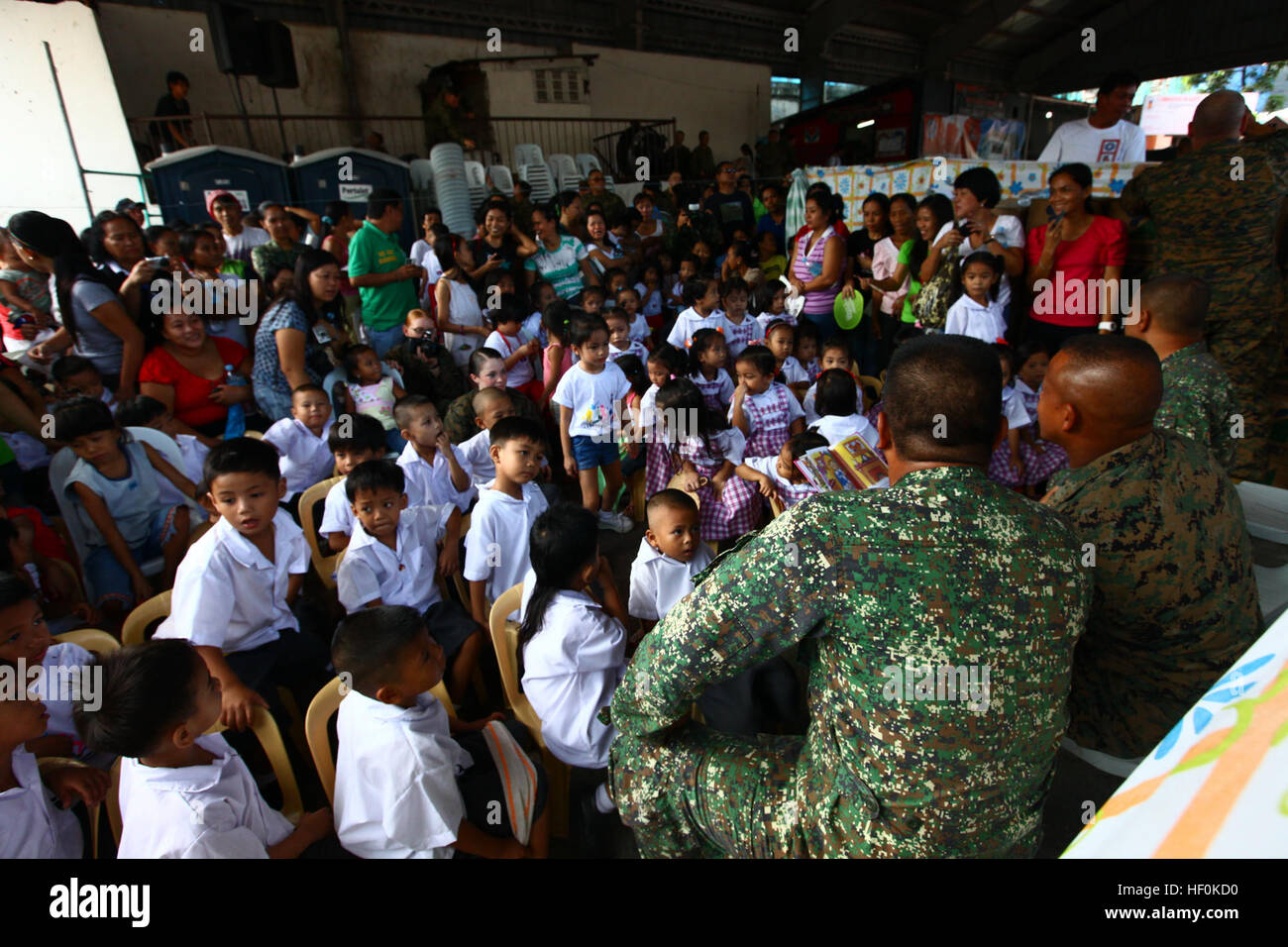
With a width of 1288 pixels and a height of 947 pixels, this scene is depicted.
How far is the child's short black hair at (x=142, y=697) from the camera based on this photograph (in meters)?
1.28

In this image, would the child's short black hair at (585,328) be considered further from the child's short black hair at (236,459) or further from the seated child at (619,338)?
the child's short black hair at (236,459)

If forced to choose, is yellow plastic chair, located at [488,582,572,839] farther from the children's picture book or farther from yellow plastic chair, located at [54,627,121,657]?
the children's picture book

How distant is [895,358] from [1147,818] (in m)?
0.86

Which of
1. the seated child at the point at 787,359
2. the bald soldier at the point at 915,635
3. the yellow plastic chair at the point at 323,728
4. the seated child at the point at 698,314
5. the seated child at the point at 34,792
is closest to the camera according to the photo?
the bald soldier at the point at 915,635

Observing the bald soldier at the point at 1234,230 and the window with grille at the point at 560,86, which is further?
the window with grille at the point at 560,86

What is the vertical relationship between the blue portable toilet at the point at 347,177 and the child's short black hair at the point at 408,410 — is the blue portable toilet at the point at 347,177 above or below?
above

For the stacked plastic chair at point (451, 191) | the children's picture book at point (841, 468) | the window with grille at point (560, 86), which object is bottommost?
the children's picture book at point (841, 468)

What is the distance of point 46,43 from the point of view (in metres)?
6.42

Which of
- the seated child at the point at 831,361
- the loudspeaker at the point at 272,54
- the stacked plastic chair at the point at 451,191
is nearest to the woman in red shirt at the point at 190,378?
the seated child at the point at 831,361

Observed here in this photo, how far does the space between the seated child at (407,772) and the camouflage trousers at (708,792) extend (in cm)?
39

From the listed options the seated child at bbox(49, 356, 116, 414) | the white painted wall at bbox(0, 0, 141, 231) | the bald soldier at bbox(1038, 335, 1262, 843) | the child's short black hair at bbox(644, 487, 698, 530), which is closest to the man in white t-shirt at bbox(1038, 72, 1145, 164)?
the bald soldier at bbox(1038, 335, 1262, 843)

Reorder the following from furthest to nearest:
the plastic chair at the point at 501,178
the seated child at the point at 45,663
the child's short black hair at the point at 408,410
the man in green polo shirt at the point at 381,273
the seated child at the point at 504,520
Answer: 1. the plastic chair at the point at 501,178
2. the man in green polo shirt at the point at 381,273
3. the child's short black hair at the point at 408,410
4. the seated child at the point at 504,520
5. the seated child at the point at 45,663

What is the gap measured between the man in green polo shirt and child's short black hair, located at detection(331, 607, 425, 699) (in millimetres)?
3262

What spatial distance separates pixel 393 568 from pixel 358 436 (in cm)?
71
